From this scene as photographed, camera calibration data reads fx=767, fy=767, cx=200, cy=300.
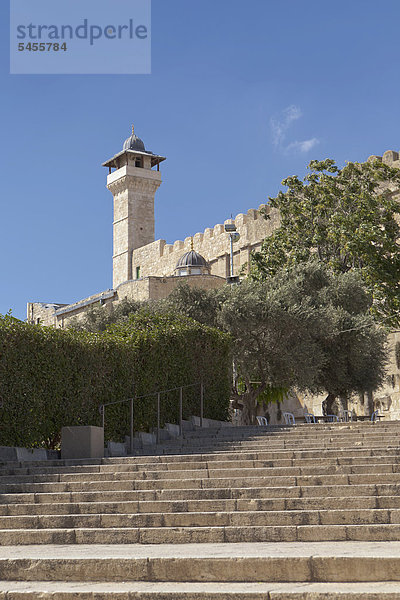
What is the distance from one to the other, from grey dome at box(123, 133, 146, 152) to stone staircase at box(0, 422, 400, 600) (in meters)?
49.5

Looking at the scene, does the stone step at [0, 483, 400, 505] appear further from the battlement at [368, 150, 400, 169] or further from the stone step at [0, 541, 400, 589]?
the battlement at [368, 150, 400, 169]

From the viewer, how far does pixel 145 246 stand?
55.0m

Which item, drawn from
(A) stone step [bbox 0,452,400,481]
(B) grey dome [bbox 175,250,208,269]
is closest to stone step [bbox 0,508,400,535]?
(A) stone step [bbox 0,452,400,481]

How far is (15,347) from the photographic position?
12.2 m

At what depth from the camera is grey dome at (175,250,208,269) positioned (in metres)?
45.7

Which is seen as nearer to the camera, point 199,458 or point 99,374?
point 199,458

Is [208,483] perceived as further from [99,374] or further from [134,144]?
[134,144]

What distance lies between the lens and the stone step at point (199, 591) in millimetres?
4562

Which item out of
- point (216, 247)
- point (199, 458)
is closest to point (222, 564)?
point (199, 458)

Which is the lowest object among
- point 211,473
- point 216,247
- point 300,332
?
point 211,473

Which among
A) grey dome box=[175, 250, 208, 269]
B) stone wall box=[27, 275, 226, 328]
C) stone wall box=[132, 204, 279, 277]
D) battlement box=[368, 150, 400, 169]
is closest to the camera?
battlement box=[368, 150, 400, 169]

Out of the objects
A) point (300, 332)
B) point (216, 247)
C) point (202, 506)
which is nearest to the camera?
point (202, 506)

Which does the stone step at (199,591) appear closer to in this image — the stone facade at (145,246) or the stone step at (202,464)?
the stone step at (202,464)

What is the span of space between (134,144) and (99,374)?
154ft
